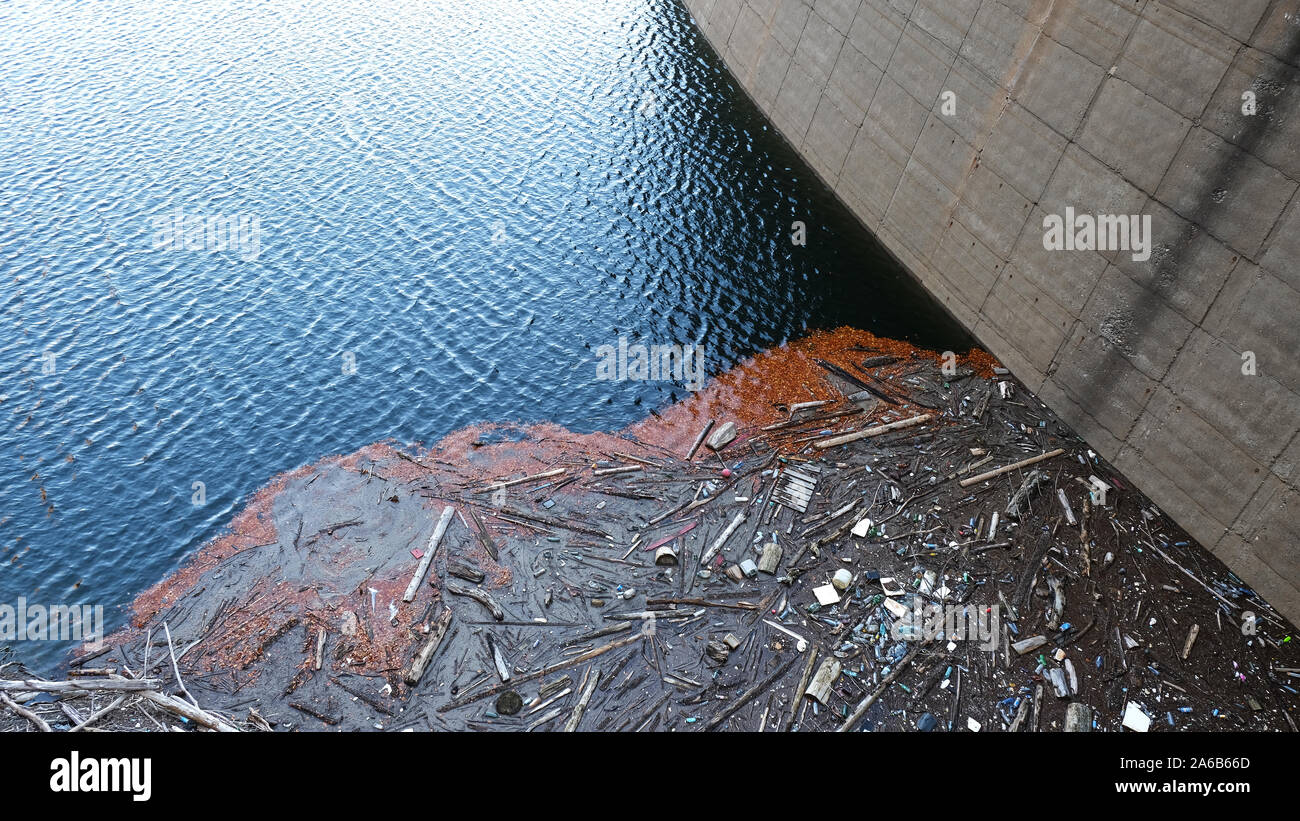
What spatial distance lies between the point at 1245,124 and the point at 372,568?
27.5 m

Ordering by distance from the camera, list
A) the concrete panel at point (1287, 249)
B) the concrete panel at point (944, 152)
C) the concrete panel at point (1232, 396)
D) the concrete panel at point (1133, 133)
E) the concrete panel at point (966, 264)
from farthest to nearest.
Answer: the concrete panel at point (944, 152) → the concrete panel at point (966, 264) → the concrete panel at point (1133, 133) → the concrete panel at point (1232, 396) → the concrete panel at point (1287, 249)

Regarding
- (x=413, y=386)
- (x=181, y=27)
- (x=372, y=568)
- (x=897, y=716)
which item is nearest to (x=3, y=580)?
(x=372, y=568)

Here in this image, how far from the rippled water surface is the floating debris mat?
6.09 metres

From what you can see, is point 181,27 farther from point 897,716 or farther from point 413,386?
point 897,716

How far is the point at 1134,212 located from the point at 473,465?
22664mm

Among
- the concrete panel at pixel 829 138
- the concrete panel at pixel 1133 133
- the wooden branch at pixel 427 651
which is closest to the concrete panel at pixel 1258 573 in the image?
the concrete panel at pixel 1133 133

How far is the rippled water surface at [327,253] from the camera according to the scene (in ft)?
92.9

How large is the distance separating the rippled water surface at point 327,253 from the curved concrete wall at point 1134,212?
3.87 metres

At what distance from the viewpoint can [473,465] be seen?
2808 centimetres

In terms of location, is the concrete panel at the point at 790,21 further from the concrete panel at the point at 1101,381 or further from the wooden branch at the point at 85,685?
the wooden branch at the point at 85,685

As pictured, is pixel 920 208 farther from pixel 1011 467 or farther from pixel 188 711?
pixel 188 711

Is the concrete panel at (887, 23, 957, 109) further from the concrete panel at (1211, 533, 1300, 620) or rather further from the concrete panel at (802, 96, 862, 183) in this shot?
the concrete panel at (1211, 533, 1300, 620)

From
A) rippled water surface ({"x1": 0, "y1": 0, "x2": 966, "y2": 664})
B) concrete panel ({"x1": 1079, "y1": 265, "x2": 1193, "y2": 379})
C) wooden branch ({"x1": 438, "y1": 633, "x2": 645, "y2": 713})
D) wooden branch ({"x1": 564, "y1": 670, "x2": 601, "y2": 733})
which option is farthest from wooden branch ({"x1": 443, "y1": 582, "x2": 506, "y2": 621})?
concrete panel ({"x1": 1079, "y1": 265, "x2": 1193, "y2": 379})

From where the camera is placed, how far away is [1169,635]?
71.6 ft
